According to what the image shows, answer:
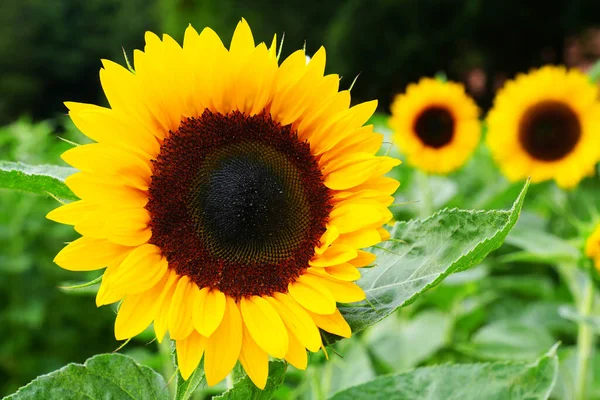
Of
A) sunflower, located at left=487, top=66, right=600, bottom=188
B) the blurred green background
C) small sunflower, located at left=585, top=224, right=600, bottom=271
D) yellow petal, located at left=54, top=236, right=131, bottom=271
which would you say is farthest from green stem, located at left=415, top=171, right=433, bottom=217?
yellow petal, located at left=54, top=236, right=131, bottom=271

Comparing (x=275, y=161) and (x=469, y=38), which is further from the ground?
(x=469, y=38)

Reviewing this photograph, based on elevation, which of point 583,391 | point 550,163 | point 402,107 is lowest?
point 583,391

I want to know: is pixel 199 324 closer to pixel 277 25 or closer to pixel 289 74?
pixel 289 74

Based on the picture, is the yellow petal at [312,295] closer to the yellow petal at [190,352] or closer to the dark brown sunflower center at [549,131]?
the yellow petal at [190,352]

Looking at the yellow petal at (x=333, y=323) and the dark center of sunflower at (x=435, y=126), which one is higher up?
the dark center of sunflower at (x=435, y=126)

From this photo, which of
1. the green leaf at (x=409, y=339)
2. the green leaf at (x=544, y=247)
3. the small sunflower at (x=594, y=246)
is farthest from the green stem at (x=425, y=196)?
the small sunflower at (x=594, y=246)

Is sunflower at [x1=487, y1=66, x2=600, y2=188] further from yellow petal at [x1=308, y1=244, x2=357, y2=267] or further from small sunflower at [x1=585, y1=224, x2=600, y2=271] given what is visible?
yellow petal at [x1=308, y1=244, x2=357, y2=267]

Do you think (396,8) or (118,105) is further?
(396,8)

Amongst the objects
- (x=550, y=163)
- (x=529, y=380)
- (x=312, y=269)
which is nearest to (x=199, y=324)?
(x=312, y=269)
